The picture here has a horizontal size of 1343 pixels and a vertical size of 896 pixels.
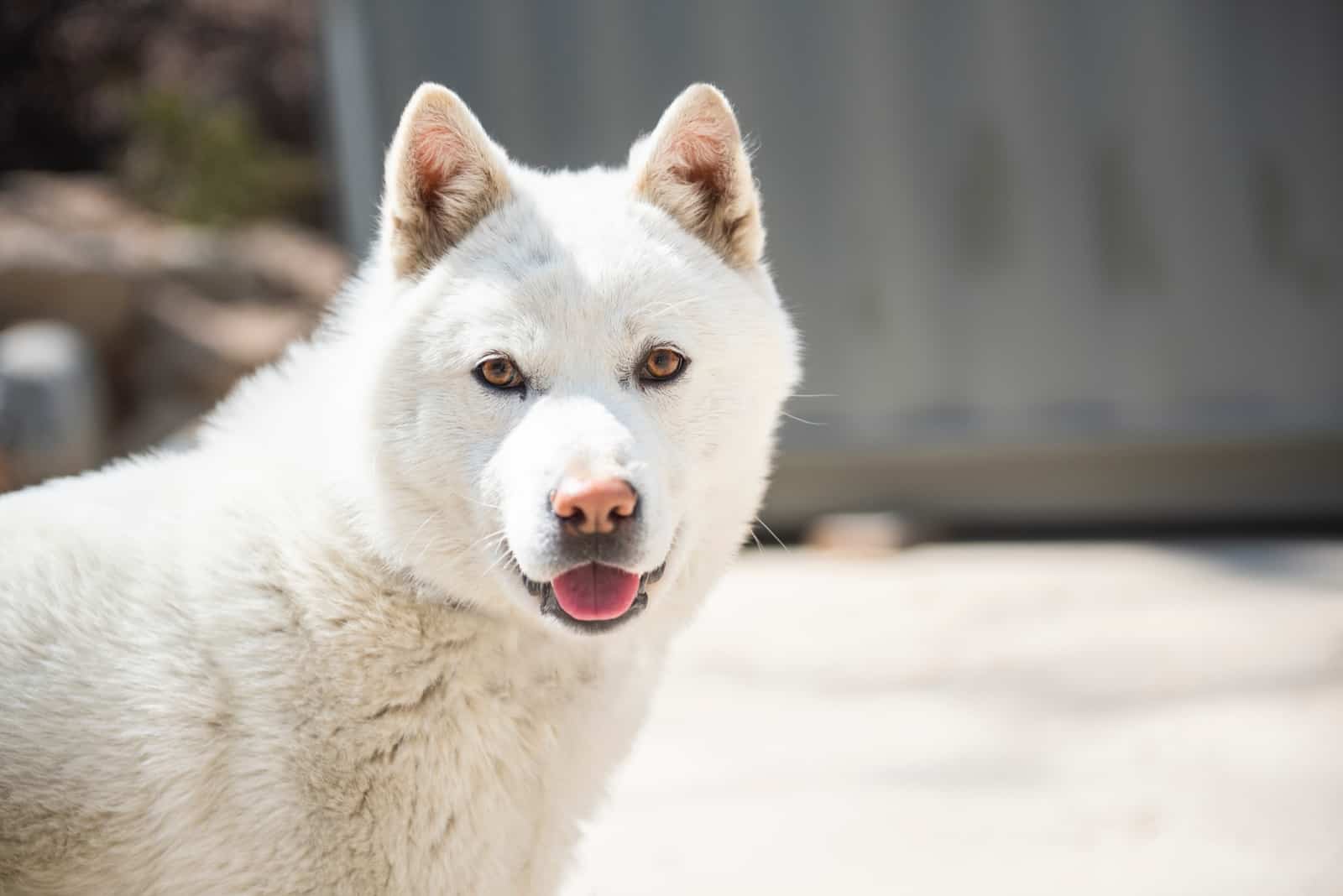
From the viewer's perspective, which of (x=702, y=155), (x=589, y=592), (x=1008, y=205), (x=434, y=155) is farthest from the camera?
(x=1008, y=205)

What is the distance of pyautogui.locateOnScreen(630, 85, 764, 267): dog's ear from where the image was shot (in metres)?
2.22

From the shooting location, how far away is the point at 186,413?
8.55 m

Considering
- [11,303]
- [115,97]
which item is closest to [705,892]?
[11,303]

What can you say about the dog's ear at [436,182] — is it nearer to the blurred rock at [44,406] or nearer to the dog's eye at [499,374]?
the dog's eye at [499,374]

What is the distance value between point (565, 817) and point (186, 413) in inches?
291

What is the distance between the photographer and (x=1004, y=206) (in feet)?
19.5

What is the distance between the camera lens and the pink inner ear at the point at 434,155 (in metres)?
2.11

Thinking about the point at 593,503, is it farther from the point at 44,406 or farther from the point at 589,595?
the point at 44,406

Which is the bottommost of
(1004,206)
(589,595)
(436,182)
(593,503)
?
(589,595)

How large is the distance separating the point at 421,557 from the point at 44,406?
621 centimetres

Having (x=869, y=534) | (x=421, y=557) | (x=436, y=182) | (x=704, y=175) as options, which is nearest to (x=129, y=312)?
(x=869, y=534)

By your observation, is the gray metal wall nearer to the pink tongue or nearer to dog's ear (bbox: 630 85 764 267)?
dog's ear (bbox: 630 85 764 267)

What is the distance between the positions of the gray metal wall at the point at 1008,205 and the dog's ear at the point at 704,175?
3668 millimetres

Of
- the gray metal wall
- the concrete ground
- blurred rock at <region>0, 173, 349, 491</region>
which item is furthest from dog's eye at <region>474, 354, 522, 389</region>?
blurred rock at <region>0, 173, 349, 491</region>
